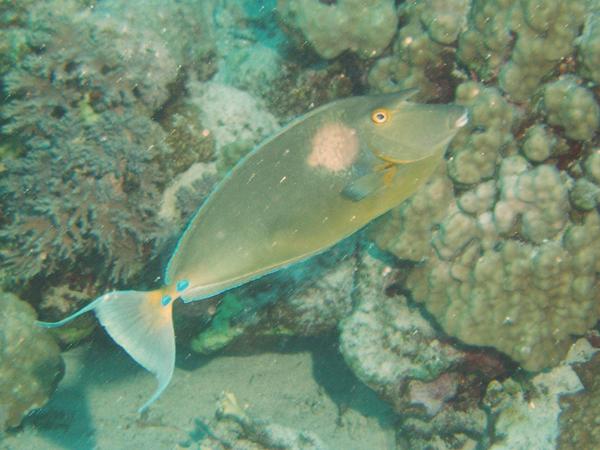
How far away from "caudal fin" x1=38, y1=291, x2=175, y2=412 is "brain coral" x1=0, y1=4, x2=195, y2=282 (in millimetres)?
2179

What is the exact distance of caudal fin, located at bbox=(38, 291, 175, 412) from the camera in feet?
6.97

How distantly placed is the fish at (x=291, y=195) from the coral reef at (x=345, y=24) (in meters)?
2.65

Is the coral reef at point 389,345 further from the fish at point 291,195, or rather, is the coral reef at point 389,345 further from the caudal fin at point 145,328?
the caudal fin at point 145,328

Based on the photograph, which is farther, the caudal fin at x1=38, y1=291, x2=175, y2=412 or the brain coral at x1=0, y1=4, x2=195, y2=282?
the brain coral at x1=0, y1=4, x2=195, y2=282

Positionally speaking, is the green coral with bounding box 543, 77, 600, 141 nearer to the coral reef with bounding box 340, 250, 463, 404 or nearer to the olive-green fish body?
the olive-green fish body

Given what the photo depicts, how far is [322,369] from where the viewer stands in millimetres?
5984

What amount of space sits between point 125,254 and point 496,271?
3037 millimetres

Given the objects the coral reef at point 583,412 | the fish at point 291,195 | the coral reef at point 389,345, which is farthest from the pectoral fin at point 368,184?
the coral reef at point 583,412

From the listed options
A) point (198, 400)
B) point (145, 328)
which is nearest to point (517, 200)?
point (145, 328)

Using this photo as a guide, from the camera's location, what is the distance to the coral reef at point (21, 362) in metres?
4.62

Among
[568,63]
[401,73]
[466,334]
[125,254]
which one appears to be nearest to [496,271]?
[466,334]

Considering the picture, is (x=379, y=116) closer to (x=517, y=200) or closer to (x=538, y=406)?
(x=517, y=200)

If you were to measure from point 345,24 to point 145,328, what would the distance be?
3623mm

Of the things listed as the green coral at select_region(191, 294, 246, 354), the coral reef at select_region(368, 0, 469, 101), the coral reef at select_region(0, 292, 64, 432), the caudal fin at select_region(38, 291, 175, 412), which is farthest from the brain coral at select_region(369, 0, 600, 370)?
the coral reef at select_region(0, 292, 64, 432)
